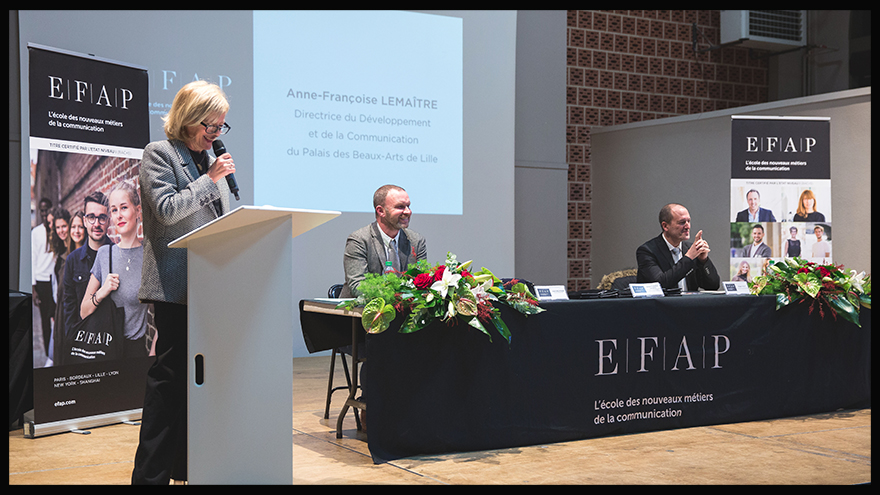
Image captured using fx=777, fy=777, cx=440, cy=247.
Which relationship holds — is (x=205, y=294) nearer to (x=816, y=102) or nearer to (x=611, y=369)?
(x=611, y=369)

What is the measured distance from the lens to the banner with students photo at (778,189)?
17.5ft

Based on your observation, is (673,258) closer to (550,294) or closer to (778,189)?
(550,294)

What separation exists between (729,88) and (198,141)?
8.81 m

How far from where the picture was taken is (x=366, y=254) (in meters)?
3.83

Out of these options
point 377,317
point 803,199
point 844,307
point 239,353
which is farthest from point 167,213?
point 803,199

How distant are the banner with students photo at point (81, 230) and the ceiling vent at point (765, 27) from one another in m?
7.36

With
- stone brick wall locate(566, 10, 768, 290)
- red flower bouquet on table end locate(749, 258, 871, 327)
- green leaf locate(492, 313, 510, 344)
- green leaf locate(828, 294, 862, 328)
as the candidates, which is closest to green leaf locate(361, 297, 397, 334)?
green leaf locate(492, 313, 510, 344)

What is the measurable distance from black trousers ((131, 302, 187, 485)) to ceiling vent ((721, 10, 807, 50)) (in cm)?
851

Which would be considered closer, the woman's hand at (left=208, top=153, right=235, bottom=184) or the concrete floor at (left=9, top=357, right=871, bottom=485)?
the woman's hand at (left=208, top=153, right=235, bottom=184)

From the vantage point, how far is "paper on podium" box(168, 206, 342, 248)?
196 centimetres

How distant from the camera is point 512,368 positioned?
3326 millimetres

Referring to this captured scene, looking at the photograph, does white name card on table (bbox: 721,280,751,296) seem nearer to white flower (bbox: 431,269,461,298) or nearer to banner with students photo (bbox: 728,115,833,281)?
banner with students photo (bbox: 728,115,833,281)

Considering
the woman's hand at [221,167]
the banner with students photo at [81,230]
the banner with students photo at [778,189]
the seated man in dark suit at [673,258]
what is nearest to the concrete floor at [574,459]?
the banner with students photo at [81,230]

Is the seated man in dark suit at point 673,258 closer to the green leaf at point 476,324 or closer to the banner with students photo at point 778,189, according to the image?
the banner with students photo at point 778,189
